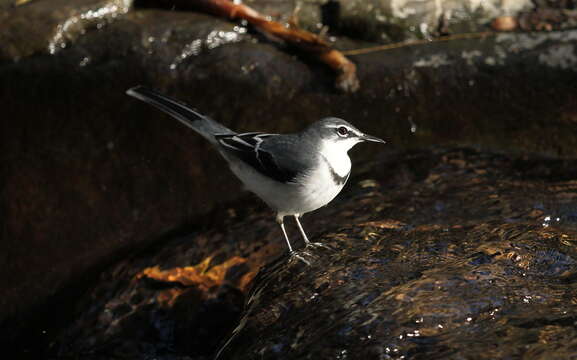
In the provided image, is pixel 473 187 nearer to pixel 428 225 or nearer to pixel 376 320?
pixel 428 225

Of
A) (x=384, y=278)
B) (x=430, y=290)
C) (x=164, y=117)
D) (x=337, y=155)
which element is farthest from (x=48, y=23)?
(x=430, y=290)

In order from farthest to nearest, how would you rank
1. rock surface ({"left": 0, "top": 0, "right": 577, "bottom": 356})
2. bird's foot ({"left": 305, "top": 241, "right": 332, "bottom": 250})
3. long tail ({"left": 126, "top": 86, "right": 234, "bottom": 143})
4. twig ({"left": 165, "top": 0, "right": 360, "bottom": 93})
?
twig ({"left": 165, "top": 0, "right": 360, "bottom": 93}), rock surface ({"left": 0, "top": 0, "right": 577, "bottom": 356}), long tail ({"left": 126, "top": 86, "right": 234, "bottom": 143}), bird's foot ({"left": 305, "top": 241, "right": 332, "bottom": 250})

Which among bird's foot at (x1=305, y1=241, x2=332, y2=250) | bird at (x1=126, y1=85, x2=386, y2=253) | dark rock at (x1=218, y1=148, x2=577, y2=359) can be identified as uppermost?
bird at (x1=126, y1=85, x2=386, y2=253)

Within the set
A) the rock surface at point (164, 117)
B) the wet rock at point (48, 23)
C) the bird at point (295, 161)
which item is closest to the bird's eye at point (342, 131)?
the bird at point (295, 161)

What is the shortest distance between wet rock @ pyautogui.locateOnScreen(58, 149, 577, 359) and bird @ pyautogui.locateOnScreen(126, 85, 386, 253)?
444mm

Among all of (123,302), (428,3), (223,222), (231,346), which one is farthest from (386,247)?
(428,3)

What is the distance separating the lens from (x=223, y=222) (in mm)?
6484

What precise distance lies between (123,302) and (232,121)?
232cm

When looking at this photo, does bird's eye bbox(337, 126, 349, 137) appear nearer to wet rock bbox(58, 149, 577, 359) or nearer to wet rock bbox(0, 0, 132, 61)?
wet rock bbox(58, 149, 577, 359)

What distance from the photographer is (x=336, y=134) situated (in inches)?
205

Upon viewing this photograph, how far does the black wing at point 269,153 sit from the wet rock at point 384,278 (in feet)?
2.08

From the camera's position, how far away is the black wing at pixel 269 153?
507cm

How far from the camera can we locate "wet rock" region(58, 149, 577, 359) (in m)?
3.97

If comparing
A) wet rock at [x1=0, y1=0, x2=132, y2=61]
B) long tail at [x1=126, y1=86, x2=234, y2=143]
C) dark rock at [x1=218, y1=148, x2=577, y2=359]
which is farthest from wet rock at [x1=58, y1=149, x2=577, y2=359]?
wet rock at [x1=0, y1=0, x2=132, y2=61]
